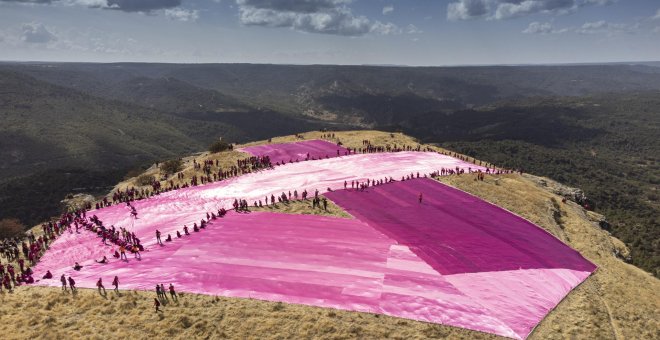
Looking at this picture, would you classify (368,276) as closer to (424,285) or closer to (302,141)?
(424,285)

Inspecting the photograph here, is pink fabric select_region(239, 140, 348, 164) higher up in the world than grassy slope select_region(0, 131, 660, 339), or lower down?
higher up

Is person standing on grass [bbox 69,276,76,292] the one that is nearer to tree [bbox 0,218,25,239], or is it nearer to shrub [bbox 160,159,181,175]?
tree [bbox 0,218,25,239]

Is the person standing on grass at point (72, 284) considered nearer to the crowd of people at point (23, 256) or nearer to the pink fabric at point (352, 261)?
the pink fabric at point (352, 261)

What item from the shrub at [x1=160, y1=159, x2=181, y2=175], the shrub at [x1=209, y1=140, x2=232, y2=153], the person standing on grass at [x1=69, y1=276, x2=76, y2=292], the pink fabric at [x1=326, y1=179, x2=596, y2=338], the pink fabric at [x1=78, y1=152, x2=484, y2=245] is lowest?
the pink fabric at [x1=326, y1=179, x2=596, y2=338]

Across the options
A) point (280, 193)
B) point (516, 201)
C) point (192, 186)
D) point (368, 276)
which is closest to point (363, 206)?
point (280, 193)

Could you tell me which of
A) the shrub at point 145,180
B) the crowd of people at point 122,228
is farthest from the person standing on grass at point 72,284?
the shrub at point 145,180

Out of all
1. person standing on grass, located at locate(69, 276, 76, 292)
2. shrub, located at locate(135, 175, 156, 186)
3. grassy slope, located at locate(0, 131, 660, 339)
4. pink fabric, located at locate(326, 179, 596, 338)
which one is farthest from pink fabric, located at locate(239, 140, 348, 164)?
grassy slope, located at locate(0, 131, 660, 339)
